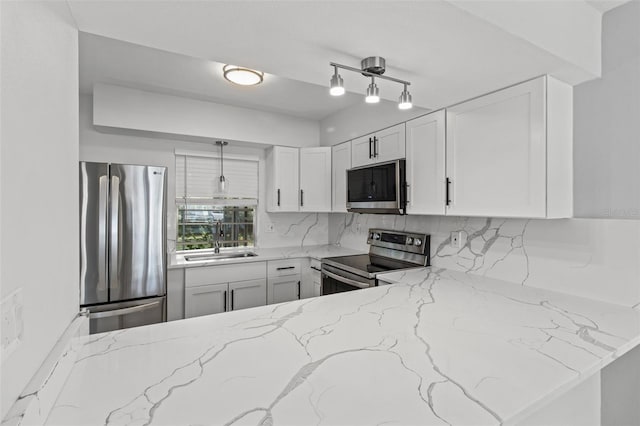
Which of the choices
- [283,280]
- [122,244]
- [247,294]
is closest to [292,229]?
[283,280]

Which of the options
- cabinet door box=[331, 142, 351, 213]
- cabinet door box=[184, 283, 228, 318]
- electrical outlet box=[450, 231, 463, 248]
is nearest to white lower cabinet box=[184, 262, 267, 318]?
cabinet door box=[184, 283, 228, 318]

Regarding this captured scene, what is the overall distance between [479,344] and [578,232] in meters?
1.12

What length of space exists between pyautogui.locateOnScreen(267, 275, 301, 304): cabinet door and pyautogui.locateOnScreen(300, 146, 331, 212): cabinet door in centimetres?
81

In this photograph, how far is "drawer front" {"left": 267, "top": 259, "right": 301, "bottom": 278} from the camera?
3232mm

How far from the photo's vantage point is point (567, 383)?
886 mm

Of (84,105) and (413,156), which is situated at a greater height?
(84,105)

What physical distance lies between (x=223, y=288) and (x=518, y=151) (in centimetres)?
264

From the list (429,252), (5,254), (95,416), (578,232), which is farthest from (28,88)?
(429,252)

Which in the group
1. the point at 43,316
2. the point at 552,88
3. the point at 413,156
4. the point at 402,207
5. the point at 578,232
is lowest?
the point at 43,316

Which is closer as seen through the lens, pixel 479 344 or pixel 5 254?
pixel 5 254

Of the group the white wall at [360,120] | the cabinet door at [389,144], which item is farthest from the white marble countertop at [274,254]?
the white wall at [360,120]

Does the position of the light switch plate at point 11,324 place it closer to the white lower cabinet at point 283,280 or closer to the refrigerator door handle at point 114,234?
the refrigerator door handle at point 114,234

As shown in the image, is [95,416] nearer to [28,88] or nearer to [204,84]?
[28,88]

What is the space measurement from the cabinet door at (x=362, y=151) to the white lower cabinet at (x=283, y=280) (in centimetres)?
124
